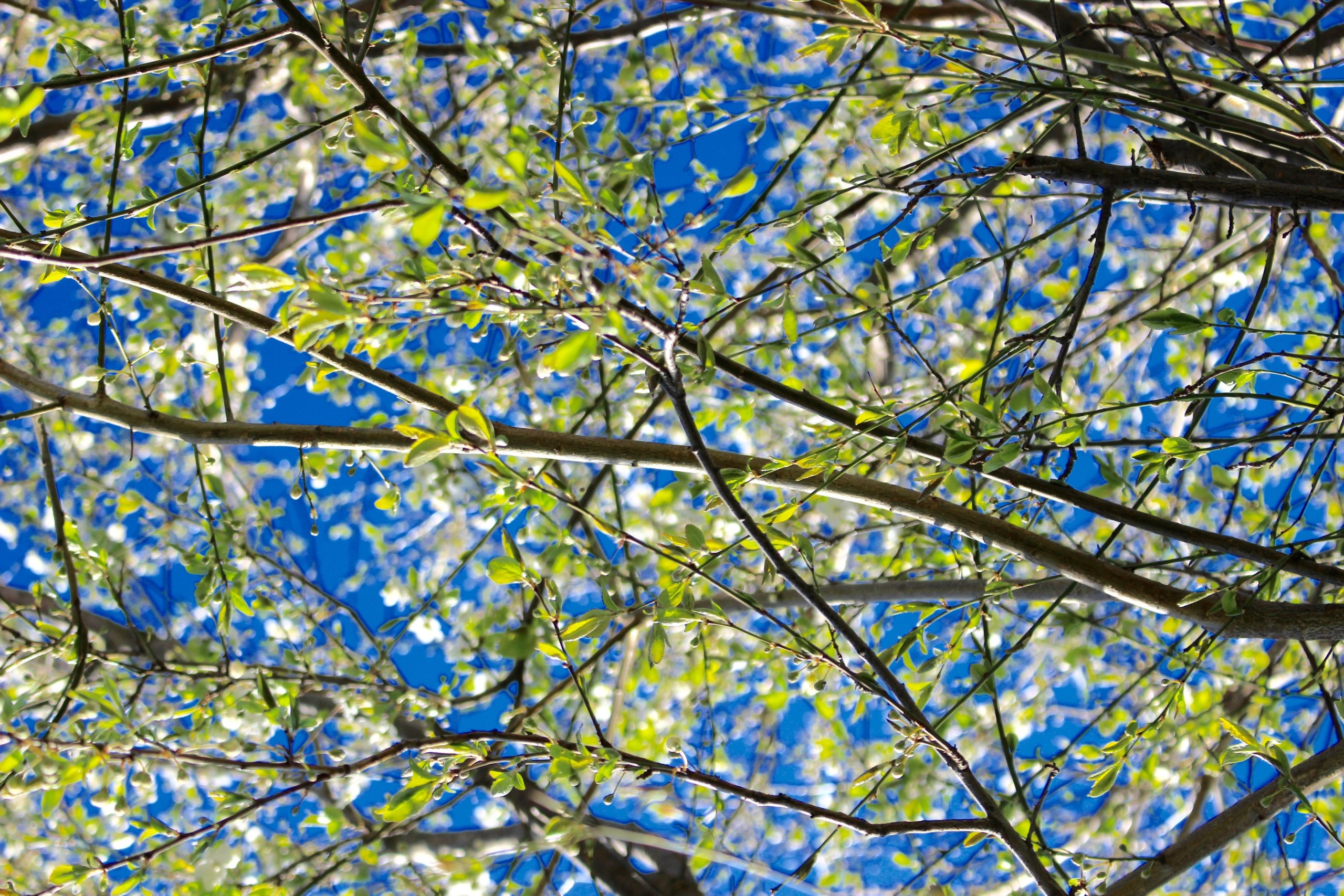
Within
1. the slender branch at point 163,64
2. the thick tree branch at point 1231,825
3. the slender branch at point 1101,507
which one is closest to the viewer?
the slender branch at point 163,64

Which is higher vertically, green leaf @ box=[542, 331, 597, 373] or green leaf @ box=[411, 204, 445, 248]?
green leaf @ box=[411, 204, 445, 248]

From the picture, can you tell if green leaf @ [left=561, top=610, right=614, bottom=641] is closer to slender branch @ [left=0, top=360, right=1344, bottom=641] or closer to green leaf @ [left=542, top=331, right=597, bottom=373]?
slender branch @ [left=0, top=360, right=1344, bottom=641]

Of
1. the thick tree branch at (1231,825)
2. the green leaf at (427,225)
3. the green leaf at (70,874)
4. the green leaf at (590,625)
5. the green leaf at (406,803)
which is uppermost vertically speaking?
the green leaf at (427,225)

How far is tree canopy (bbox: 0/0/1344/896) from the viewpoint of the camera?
883mm

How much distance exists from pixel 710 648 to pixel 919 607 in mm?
1472

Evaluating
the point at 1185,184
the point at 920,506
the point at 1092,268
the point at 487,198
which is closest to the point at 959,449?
the point at 920,506

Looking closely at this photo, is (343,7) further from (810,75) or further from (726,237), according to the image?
(810,75)

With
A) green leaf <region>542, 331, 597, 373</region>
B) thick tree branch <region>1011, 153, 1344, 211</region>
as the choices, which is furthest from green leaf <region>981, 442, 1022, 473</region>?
green leaf <region>542, 331, 597, 373</region>

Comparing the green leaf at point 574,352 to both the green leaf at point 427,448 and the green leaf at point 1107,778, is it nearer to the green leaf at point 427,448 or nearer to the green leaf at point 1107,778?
the green leaf at point 427,448

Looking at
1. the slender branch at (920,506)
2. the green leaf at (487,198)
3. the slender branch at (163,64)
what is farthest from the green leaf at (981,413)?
the slender branch at (163,64)

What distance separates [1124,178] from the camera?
37.8 inches

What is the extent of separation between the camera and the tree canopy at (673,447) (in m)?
0.88

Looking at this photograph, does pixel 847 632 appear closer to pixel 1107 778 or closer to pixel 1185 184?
pixel 1107 778

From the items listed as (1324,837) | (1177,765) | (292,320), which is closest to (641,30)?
(292,320)
